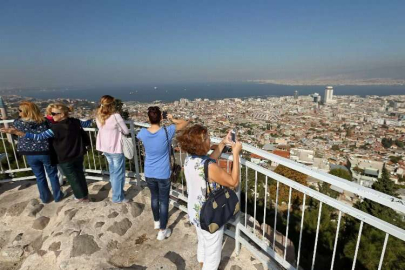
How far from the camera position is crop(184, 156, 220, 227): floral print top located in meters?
1.97

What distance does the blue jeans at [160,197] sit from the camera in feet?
9.33

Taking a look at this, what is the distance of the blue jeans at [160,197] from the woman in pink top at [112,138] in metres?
0.91

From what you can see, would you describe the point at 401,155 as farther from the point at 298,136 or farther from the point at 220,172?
the point at 220,172

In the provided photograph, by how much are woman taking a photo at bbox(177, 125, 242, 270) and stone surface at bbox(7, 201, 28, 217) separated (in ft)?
11.3

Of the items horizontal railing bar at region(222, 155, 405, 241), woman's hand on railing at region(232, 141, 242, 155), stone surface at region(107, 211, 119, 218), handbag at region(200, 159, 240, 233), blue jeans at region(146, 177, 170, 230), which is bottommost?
stone surface at region(107, 211, 119, 218)

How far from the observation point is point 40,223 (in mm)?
3496

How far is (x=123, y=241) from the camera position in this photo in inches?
122

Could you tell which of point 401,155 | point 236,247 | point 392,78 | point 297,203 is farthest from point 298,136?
point 392,78

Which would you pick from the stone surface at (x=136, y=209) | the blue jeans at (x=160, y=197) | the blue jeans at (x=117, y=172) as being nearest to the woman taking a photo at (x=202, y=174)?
the blue jeans at (x=160, y=197)

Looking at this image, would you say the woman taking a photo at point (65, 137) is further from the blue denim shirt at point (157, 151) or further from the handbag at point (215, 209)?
the handbag at point (215, 209)

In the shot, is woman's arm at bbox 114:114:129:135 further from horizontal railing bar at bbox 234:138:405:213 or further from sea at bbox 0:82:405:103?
sea at bbox 0:82:405:103

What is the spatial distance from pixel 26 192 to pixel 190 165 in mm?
4276

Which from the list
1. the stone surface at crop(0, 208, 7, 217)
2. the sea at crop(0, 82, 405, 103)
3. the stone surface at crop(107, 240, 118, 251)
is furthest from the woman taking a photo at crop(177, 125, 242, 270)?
the sea at crop(0, 82, 405, 103)

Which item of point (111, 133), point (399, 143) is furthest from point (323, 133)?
point (111, 133)
